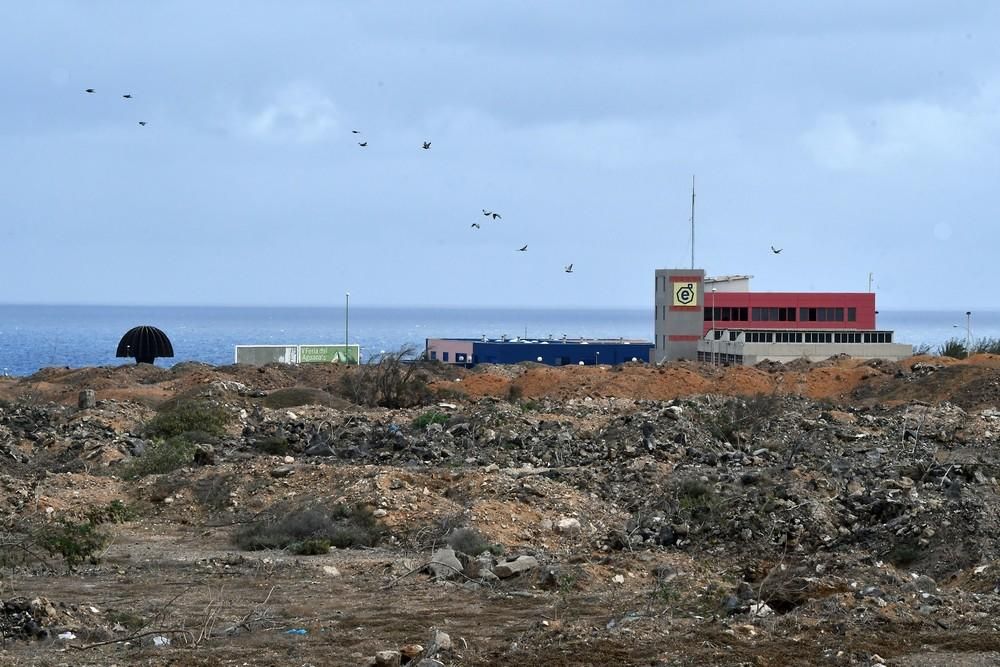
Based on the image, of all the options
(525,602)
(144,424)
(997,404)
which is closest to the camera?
(525,602)

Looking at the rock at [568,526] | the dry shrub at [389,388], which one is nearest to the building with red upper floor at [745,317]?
the dry shrub at [389,388]

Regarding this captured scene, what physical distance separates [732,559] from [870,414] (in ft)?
48.7

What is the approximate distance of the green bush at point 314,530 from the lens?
15.2 m

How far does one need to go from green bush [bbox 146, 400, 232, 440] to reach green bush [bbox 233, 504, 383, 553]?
8233 mm

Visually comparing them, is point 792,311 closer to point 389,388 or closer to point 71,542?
point 389,388

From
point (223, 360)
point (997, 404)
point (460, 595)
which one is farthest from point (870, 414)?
point (223, 360)

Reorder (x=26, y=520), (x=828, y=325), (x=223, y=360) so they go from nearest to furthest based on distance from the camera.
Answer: (x=26, y=520), (x=828, y=325), (x=223, y=360)

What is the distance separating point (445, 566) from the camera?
42.1ft

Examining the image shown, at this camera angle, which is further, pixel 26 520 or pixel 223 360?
pixel 223 360

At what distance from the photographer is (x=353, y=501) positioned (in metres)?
16.7

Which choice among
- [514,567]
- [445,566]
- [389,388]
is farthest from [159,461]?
[389,388]

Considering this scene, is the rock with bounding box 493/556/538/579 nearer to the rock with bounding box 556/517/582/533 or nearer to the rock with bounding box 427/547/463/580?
the rock with bounding box 427/547/463/580

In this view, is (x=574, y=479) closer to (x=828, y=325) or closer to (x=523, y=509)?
(x=523, y=509)

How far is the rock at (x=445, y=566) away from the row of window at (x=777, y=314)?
56116mm
